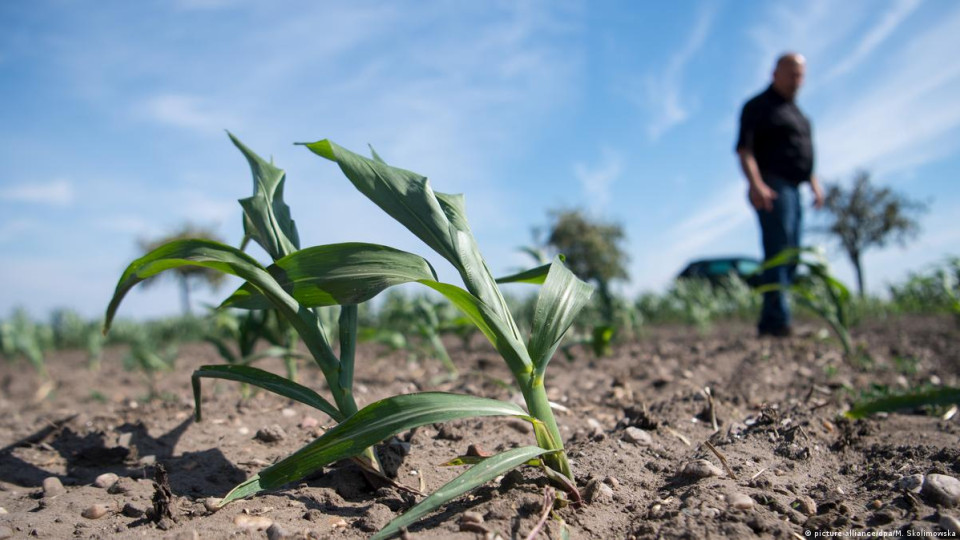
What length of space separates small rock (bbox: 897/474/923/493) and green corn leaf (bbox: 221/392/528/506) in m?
0.98

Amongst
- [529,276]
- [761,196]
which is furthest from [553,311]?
[761,196]

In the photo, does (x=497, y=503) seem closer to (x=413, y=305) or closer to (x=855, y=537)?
(x=855, y=537)

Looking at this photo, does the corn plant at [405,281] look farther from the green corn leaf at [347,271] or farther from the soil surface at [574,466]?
the soil surface at [574,466]

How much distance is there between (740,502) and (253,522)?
108cm

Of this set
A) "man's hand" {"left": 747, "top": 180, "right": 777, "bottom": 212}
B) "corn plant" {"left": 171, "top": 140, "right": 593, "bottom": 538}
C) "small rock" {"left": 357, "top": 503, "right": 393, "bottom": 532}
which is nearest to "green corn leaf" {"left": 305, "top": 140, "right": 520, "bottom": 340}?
"corn plant" {"left": 171, "top": 140, "right": 593, "bottom": 538}

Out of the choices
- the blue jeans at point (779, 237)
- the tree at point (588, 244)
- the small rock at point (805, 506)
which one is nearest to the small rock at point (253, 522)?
the small rock at point (805, 506)

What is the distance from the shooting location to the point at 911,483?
1425 millimetres

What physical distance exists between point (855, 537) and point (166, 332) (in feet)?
39.4

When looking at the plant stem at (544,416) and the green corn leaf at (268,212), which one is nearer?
the plant stem at (544,416)

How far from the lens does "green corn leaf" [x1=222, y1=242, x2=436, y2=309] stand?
4.28 feet

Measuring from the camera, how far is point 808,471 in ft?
5.39

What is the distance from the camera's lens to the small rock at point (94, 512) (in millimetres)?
1474

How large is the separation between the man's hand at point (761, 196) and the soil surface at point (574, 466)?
6.16 feet

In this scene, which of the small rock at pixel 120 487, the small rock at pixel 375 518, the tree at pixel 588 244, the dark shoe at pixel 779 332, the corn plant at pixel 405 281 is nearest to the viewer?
the corn plant at pixel 405 281
